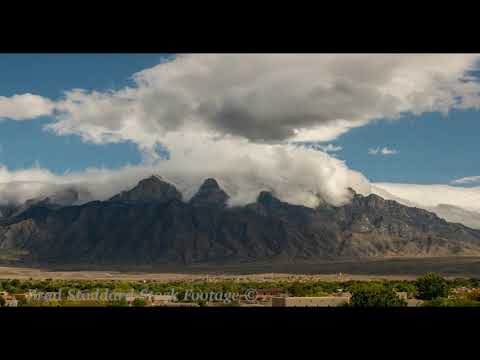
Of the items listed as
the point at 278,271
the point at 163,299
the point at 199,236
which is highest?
the point at 199,236

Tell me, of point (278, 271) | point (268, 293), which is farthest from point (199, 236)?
point (268, 293)

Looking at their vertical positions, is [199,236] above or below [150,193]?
below

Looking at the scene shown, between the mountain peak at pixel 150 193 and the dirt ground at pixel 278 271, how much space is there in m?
59.4

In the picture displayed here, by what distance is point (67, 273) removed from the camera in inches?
4227

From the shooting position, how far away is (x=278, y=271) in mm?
117938

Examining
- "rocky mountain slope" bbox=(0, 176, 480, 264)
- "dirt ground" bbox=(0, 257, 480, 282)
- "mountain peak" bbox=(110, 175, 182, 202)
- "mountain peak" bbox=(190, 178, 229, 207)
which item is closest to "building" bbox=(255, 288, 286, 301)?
"dirt ground" bbox=(0, 257, 480, 282)

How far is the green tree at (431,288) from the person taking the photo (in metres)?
54.2

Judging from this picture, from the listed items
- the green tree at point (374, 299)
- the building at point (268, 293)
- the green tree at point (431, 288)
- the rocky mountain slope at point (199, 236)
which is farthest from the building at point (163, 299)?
the rocky mountain slope at point (199, 236)

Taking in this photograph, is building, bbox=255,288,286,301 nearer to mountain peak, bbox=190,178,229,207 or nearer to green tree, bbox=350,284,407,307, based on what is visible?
green tree, bbox=350,284,407,307

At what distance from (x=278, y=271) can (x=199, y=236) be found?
103ft

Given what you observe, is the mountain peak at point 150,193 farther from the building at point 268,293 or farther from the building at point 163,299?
the building at point 163,299

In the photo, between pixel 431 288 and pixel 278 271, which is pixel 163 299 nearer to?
pixel 431 288
